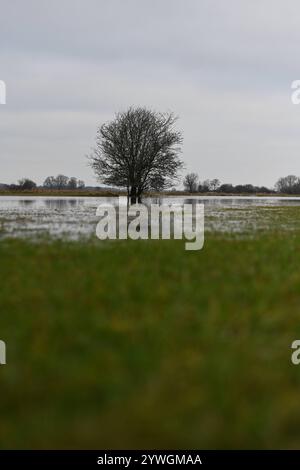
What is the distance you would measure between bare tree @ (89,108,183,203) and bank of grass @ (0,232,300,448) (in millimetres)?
35531

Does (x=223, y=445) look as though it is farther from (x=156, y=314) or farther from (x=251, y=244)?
(x=251, y=244)

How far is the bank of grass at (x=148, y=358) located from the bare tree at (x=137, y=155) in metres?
35.5

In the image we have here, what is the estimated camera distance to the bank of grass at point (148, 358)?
3291mm

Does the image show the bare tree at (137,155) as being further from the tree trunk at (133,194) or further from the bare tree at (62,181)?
the bare tree at (62,181)

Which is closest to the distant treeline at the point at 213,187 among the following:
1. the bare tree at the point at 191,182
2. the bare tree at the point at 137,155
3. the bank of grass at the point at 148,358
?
the bare tree at the point at 191,182

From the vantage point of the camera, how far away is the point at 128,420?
3381mm

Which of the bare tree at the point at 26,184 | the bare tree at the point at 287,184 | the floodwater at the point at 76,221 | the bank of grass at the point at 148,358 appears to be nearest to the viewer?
the bank of grass at the point at 148,358

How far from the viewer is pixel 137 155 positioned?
43.6 m

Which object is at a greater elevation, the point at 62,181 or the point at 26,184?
the point at 62,181

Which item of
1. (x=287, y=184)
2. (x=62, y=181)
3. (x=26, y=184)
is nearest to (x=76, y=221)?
(x=26, y=184)

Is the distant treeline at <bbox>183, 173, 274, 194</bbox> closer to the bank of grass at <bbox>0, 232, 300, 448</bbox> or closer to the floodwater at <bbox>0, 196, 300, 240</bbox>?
the floodwater at <bbox>0, 196, 300, 240</bbox>

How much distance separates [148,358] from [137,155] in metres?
40.6

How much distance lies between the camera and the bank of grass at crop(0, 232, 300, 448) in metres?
3.29

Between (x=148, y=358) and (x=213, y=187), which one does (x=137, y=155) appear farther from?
(x=213, y=187)
